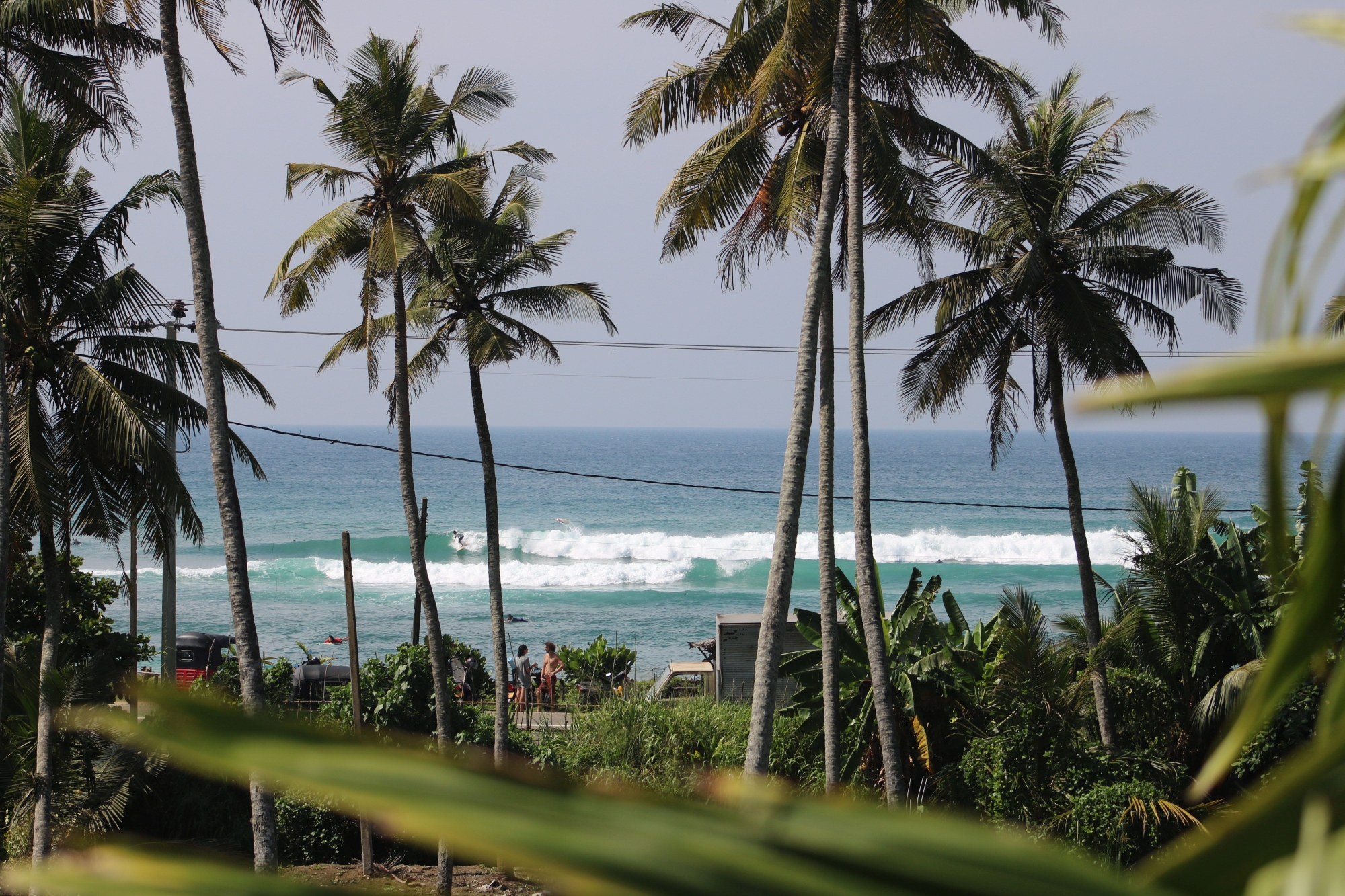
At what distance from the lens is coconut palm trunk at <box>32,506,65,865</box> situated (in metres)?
11.4

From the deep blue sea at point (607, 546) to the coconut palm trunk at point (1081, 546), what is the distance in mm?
1110

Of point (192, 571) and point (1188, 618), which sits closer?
point (1188, 618)

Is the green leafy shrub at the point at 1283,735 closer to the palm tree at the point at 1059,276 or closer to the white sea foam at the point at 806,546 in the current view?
the palm tree at the point at 1059,276

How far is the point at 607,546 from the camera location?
62.4 metres

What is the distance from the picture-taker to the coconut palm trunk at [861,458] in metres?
11.7

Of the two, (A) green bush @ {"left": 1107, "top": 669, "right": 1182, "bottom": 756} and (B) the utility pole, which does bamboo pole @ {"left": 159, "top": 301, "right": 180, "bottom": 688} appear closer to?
(B) the utility pole

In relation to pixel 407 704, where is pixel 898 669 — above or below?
above

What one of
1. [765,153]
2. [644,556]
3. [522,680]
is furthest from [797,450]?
[644,556]

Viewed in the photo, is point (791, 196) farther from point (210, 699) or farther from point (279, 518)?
point (279, 518)

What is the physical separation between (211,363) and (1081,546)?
11.6 meters

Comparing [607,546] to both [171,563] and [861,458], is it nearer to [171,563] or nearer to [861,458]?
[171,563]

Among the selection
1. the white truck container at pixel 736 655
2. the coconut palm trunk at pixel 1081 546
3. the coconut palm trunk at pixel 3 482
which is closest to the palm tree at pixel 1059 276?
the coconut palm trunk at pixel 1081 546

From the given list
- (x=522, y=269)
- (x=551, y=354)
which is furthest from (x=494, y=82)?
(x=551, y=354)

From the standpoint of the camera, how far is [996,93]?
12617 mm
